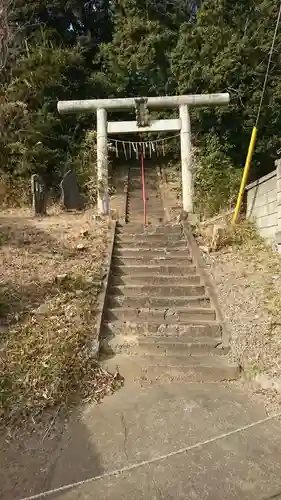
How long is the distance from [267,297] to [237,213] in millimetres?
3158

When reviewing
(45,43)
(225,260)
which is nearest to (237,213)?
(225,260)

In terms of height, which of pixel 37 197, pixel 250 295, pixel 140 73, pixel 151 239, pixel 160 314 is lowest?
pixel 160 314

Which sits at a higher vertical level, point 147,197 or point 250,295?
point 147,197

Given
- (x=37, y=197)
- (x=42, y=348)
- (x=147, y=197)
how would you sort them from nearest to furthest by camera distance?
(x=42, y=348) < (x=37, y=197) < (x=147, y=197)

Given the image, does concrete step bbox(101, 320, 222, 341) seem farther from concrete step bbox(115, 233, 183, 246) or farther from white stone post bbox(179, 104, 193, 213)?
white stone post bbox(179, 104, 193, 213)

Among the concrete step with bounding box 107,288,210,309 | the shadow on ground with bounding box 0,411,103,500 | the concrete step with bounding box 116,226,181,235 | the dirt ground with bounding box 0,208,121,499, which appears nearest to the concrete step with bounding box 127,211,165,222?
the concrete step with bounding box 116,226,181,235

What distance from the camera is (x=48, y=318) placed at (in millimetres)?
4902

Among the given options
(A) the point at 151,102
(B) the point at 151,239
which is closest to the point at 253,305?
(B) the point at 151,239

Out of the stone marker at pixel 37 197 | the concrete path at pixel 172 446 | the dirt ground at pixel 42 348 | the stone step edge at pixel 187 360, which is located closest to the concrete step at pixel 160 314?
the dirt ground at pixel 42 348

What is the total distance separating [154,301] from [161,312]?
0.29 m

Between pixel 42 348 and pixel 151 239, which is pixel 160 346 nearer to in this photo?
pixel 42 348

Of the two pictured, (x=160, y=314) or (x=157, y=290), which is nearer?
(x=160, y=314)

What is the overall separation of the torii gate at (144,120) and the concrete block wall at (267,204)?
1.86m

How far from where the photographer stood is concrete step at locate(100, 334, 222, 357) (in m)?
4.89
